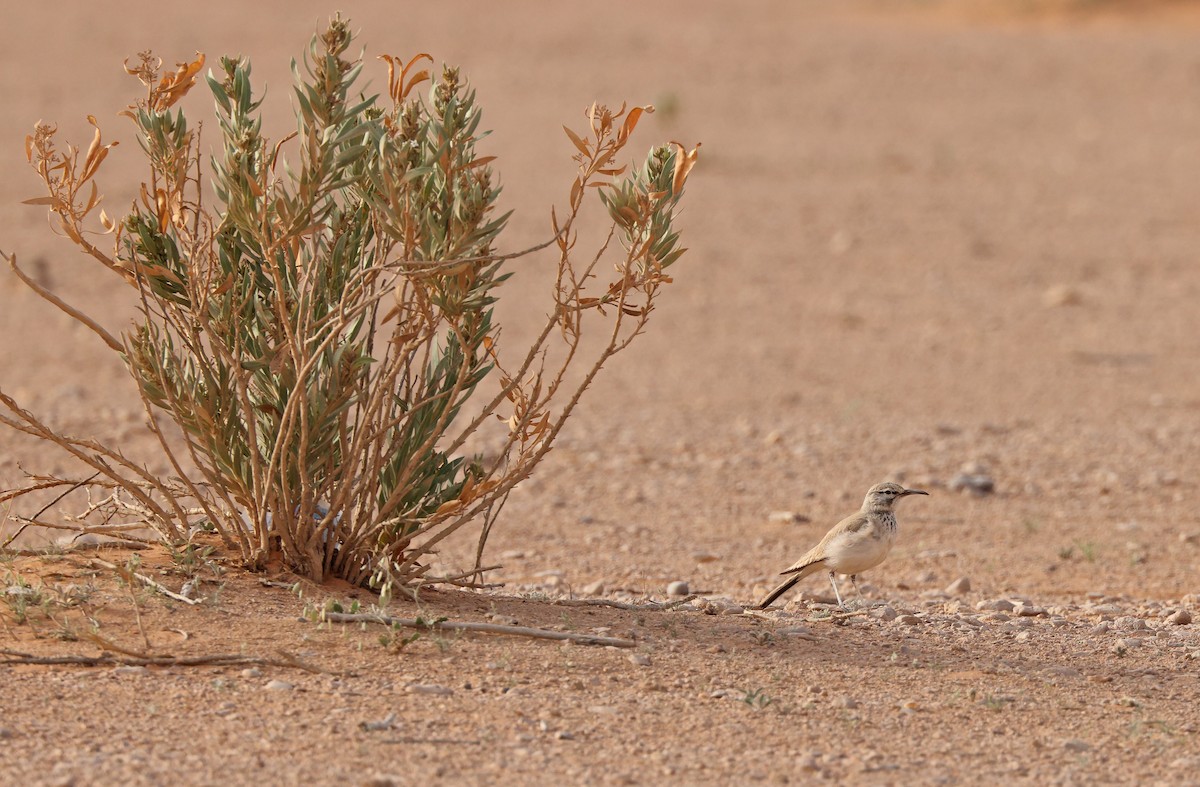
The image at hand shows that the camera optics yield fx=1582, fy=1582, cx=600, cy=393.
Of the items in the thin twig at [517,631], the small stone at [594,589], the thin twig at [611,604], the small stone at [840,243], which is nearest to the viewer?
the thin twig at [517,631]

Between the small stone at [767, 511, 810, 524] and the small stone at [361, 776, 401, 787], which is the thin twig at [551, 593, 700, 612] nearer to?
the small stone at [361, 776, 401, 787]

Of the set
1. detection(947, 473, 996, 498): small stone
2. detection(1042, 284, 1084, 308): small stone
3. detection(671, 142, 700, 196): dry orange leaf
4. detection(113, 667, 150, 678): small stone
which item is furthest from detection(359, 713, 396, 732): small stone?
detection(1042, 284, 1084, 308): small stone

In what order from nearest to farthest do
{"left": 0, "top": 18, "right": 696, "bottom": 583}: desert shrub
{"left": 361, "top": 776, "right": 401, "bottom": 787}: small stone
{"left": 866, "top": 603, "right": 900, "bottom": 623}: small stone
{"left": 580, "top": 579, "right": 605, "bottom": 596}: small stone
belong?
{"left": 361, "top": 776, "right": 401, "bottom": 787}: small stone → {"left": 0, "top": 18, "right": 696, "bottom": 583}: desert shrub → {"left": 866, "top": 603, "right": 900, "bottom": 623}: small stone → {"left": 580, "top": 579, "right": 605, "bottom": 596}: small stone

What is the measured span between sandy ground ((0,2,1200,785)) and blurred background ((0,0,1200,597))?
50mm

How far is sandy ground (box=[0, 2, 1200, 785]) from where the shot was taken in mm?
3973

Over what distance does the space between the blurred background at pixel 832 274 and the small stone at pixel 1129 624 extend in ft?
4.19

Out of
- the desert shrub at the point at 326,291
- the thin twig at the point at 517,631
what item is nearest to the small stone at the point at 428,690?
the thin twig at the point at 517,631

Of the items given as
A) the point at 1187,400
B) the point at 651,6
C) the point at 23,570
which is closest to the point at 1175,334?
the point at 1187,400

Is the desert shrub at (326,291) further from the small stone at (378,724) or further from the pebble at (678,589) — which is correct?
the pebble at (678,589)

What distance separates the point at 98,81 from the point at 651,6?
45.0 feet

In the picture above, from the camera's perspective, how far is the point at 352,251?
483cm

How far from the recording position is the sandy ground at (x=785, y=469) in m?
3.97

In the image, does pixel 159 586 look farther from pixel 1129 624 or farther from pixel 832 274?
pixel 832 274

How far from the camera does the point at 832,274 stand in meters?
15.0
